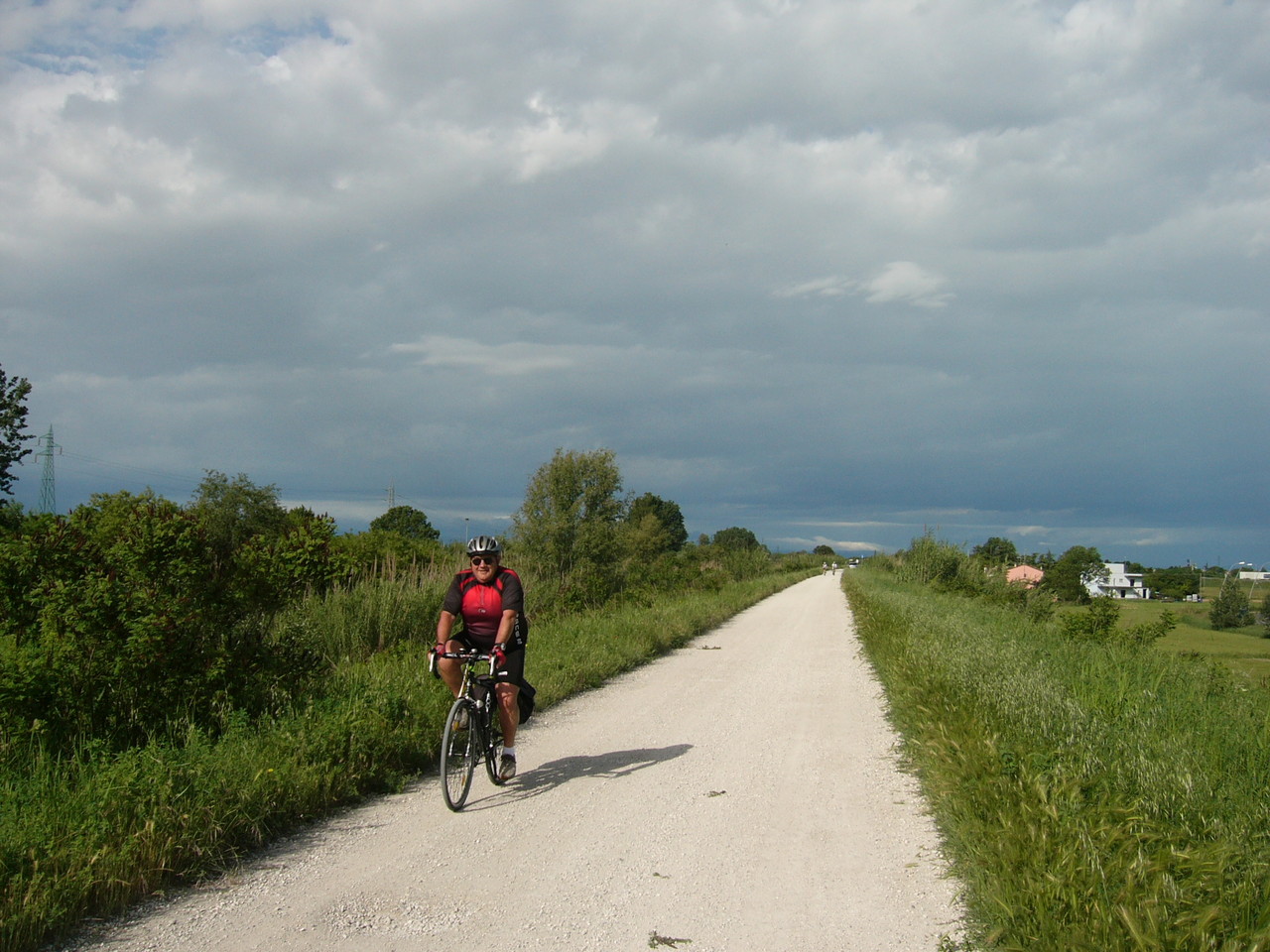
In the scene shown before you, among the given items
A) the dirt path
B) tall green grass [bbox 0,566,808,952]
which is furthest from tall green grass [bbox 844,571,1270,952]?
tall green grass [bbox 0,566,808,952]

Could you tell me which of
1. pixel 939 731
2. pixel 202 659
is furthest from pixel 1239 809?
pixel 202 659

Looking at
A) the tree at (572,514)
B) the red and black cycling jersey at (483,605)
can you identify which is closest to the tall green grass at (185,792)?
the red and black cycling jersey at (483,605)

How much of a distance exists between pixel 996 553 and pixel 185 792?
136 ft

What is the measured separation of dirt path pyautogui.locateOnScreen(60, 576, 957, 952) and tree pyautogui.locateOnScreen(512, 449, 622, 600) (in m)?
28.1

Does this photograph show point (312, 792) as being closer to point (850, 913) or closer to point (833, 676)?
point (850, 913)

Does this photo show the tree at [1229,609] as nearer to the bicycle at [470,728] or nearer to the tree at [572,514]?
the tree at [572,514]

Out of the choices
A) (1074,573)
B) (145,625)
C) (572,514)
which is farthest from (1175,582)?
(145,625)

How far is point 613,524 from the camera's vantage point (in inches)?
1554

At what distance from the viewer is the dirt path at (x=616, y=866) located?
13.4ft

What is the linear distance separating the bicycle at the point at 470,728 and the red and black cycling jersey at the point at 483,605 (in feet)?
0.69

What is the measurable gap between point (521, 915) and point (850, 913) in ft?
5.37

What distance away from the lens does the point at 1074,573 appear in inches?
1314

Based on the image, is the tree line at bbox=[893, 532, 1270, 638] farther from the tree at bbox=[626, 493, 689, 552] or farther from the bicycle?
the tree at bbox=[626, 493, 689, 552]

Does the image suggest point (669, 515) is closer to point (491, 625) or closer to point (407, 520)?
point (407, 520)
